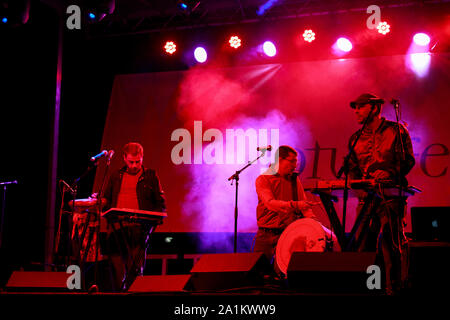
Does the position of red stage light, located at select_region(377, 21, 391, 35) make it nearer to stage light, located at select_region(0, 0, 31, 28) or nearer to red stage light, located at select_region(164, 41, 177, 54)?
red stage light, located at select_region(164, 41, 177, 54)

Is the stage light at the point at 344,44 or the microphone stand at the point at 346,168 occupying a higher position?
the stage light at the point at 344,44

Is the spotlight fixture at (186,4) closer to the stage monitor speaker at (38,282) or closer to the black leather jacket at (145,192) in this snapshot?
the black leather jacket at (145,192)

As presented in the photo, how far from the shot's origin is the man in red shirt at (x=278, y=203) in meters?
5.67

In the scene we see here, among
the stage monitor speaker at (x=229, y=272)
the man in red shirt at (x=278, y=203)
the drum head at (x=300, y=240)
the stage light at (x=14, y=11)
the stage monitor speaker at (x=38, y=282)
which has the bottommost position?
the stage monitor speaker at (x=38, y=282)

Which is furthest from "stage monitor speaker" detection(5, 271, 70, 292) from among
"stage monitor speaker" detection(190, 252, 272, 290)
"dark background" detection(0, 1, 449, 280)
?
"dark background" detection(0, 1, 449, 280)

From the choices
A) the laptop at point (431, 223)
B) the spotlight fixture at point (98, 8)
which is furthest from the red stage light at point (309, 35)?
the laptop at point (431, 223)

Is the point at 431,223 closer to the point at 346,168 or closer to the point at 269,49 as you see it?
the point at 346,168

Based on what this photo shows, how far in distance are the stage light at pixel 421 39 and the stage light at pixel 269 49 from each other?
2095 mm

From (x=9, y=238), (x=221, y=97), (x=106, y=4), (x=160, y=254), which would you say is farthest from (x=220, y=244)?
(x=106, y=4)

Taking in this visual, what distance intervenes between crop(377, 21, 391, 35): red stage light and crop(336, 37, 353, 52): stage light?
468mm

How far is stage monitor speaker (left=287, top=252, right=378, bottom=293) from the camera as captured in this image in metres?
Answer: 2.88

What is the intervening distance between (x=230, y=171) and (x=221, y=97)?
123cm

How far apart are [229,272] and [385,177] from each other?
1798 millimetres

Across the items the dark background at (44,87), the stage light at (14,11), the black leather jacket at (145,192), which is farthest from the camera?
the dark background at (44,87)
